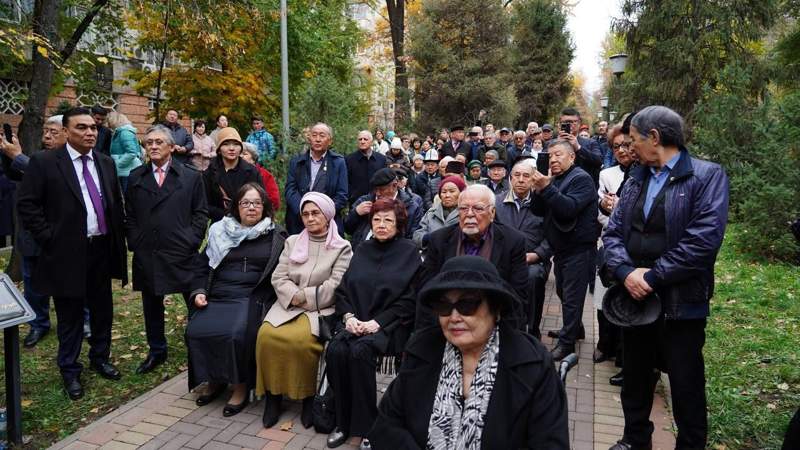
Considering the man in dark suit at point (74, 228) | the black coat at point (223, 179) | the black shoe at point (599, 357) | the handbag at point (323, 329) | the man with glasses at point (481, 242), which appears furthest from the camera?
the black coat at point (223, 179)

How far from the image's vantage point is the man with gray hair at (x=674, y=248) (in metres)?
3.16

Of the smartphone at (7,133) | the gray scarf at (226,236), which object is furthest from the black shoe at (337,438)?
the smartphone at (7,133)

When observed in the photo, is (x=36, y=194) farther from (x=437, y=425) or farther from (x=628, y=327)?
(x=628, y=327)

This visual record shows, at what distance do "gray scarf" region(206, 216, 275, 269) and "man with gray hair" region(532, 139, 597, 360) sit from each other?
255cm

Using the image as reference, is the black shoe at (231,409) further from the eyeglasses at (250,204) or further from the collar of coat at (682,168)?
the collar of coat at (682,168)

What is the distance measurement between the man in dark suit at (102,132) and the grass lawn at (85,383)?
2.67 m

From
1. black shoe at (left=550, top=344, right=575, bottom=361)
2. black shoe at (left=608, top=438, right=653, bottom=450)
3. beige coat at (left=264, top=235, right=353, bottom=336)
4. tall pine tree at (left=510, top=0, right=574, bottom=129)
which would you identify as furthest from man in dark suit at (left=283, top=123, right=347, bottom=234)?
tall pine tree at (left=510, top=0, right=574, bottom=129)

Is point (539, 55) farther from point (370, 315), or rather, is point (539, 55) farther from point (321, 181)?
point (370, 315)

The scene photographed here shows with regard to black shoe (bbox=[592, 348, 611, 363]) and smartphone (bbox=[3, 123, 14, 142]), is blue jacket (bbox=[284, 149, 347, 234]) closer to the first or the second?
smartphone (bbox=[3, 123, 14, 142])

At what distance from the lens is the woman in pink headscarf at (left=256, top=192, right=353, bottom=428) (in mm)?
4418

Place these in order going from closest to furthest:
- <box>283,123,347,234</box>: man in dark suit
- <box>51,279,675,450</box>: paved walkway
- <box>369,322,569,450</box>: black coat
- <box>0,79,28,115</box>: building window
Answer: <box>369,322,569,450</box>: black coat < <box>51,279,675,450</box>: paved walkway < <box>283,123,347,234</box>: man in dark suit < <box>0,79,28,115</box>: building window

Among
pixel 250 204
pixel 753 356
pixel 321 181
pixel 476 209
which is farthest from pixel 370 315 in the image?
pixel 753 356

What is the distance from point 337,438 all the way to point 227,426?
2.99ft

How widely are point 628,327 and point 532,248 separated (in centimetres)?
214
